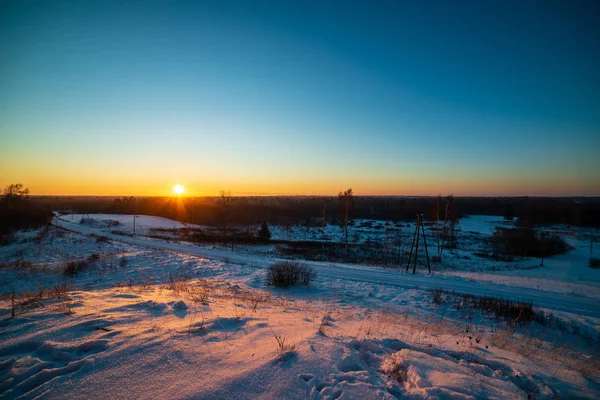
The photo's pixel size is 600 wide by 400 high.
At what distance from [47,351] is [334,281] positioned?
1143 centimetres

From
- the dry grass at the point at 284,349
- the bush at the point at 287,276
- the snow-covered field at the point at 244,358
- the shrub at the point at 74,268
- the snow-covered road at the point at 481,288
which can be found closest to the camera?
the snow-covered field at the point at 244,358

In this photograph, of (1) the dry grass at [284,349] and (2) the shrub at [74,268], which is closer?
(1) the dry grass at [284,349]

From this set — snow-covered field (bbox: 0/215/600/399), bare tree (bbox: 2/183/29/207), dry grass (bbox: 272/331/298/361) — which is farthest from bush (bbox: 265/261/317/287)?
bare tree (bbox: 2/183/29/207)

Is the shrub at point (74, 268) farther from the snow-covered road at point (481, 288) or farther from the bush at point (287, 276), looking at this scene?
the bush at point (287, 276)

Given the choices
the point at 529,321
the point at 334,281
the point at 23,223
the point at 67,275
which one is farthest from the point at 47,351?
the point at 23,223

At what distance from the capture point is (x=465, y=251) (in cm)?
3300

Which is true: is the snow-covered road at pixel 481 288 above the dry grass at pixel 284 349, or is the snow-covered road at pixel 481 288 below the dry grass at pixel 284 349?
below

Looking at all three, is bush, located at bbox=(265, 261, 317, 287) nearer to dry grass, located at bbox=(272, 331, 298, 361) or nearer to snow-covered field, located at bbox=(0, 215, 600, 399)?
snow-covered field, located at bbox=(0, 215, 600, 399)

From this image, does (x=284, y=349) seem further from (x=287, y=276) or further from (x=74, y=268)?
(x=74, y=268)

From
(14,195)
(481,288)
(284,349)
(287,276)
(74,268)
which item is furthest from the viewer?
(14,195)

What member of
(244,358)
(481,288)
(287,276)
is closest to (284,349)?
(244,358)

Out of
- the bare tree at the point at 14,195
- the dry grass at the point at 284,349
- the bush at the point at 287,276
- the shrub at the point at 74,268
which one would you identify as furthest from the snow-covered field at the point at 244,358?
the bare tree at the point at 14,195

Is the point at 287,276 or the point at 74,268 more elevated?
the point at 287,276

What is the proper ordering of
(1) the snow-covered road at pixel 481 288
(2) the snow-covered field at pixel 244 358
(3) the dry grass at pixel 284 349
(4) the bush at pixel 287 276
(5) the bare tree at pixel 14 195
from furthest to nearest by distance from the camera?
(5) the bare tree at pixel 14 195, (4) the bush at pixel 287 276, (1) the snow-covered road at pixel 481 288, (3) the dry grass at pixel 284 349, (2) the snow-covered field at pixel 244 358
